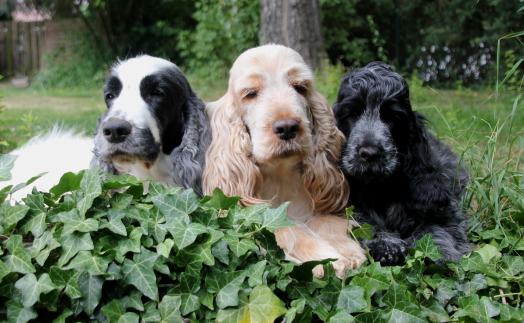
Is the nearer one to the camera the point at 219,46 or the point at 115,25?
the point at 219,46

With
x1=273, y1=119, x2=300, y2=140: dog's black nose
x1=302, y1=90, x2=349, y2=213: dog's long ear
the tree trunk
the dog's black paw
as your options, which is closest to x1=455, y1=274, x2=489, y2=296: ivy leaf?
the dog's black paw

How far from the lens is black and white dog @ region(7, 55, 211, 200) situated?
239cm

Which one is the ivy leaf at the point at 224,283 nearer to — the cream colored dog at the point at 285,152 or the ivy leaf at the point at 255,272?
the ivy leaf at the point at 255,272

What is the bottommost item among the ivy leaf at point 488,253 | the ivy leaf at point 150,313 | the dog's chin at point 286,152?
the ivy leaf at point 150,313

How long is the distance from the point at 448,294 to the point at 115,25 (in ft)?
45.3

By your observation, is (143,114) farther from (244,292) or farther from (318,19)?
(318,19)

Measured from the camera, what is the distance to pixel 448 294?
2057 millimetres

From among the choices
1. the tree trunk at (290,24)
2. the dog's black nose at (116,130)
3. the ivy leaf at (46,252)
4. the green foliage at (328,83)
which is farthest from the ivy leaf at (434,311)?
the tree trunk at (290,24)

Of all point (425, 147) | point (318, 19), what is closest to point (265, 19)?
point (318, 19)

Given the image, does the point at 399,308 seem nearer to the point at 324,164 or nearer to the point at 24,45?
the point at 324,164

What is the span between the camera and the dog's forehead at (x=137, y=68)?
2605mm

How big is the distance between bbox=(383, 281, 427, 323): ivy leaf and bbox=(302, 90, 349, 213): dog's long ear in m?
0.83

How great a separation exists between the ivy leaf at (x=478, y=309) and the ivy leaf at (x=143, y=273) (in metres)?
1.22

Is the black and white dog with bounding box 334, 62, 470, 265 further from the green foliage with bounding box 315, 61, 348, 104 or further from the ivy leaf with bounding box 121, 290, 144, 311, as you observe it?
the green foliage with bounding box 315, 61, 348, 104
